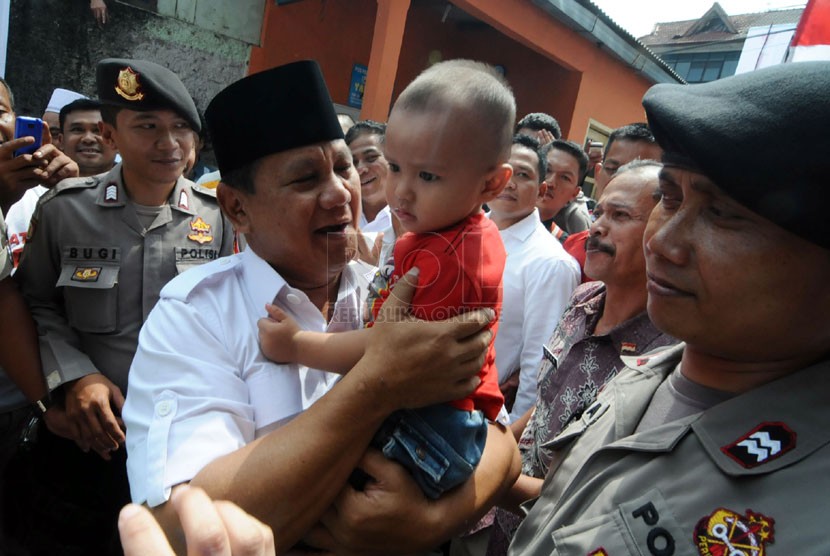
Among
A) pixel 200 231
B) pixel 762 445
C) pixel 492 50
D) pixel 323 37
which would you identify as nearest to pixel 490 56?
pixel 492 50

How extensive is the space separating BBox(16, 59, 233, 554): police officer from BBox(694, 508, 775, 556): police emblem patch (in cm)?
239

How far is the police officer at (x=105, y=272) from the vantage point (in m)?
2.47

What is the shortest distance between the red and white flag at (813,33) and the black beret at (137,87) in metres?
5.14

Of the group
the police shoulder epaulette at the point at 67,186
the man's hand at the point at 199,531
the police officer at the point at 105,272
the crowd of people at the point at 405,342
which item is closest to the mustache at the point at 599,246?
the crowd of people at the point at 405,342

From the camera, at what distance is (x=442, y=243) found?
1.73 meters

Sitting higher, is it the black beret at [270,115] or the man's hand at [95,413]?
the black beret at [270,115]

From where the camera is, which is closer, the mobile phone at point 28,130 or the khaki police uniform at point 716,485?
the khaki police uniform at point 716,485

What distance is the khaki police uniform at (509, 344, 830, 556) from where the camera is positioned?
3.21ft

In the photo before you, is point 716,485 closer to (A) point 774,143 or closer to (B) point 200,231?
(A) point 774,143

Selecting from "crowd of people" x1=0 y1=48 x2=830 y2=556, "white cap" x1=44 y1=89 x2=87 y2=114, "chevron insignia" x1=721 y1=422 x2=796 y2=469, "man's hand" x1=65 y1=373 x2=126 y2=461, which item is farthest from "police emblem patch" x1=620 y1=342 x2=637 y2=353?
"white cap" x1=44 y1=89 x2=87 y2=114

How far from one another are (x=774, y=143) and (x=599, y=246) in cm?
152

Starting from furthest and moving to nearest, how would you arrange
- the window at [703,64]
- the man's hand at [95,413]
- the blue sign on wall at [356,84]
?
the window at [703,64]
the blue sign on wall at [356,84]
the man's hand at [95,413]

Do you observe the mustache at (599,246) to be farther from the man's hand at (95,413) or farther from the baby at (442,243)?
the man's hand at (95,413)

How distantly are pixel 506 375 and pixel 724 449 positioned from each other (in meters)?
2.25
